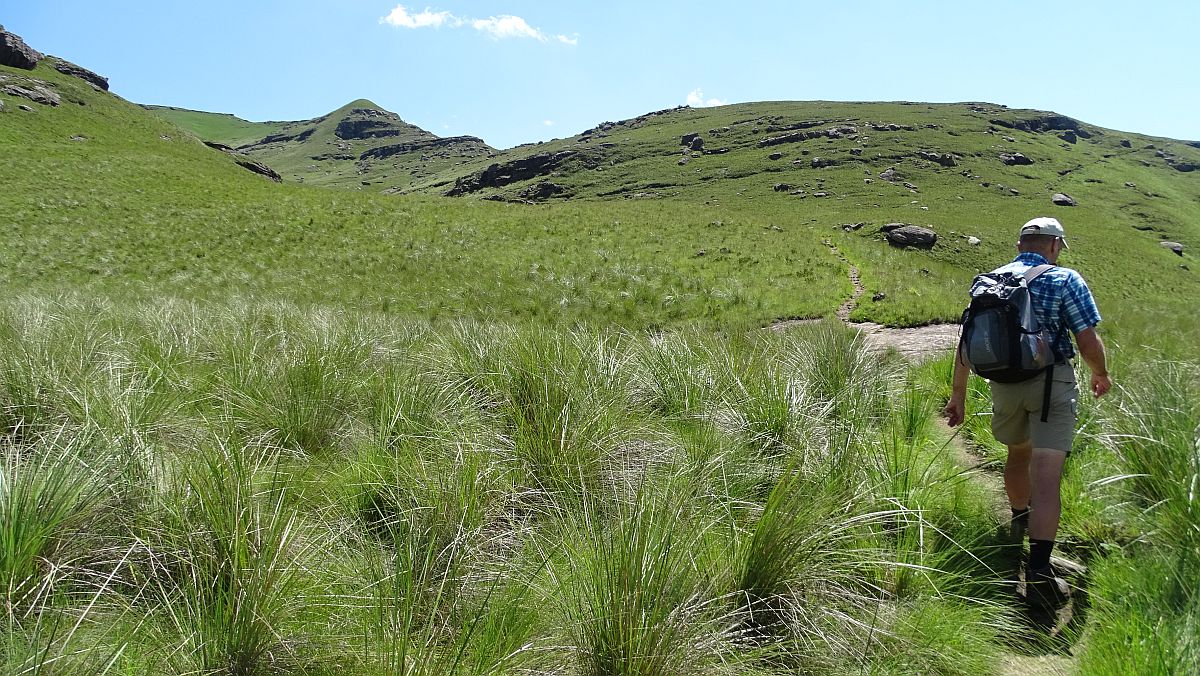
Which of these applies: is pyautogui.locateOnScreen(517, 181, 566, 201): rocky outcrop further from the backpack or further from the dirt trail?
the backpack

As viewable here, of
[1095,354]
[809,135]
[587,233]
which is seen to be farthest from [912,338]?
[809,135]

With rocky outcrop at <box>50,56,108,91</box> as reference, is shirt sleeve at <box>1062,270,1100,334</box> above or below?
below

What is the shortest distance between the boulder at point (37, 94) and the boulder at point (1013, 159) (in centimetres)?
9813

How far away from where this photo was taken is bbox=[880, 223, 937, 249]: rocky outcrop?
106 ft

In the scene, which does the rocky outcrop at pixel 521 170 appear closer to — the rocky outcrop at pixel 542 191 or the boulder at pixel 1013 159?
the rocky outcrop at pixel 542 191

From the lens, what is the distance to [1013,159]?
70562mm

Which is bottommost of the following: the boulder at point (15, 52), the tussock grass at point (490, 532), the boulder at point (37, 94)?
the tussock grass at point (490, 532)

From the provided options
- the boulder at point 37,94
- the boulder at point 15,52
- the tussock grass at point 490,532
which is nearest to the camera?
the tussock grass at point 490,532

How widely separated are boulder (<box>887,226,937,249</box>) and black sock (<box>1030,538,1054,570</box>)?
32.7 m

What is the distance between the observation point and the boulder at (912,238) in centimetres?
3222

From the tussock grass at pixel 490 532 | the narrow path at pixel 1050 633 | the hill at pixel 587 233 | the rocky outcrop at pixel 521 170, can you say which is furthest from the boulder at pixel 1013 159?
the narrow path at pixel 1050 633

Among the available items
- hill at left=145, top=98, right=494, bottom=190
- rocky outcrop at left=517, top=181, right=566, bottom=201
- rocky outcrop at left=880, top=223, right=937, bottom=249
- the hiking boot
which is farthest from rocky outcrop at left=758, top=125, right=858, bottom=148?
hill at left=145, top=98, right=494, bottom=190

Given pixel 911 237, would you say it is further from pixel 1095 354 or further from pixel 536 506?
pixel 536 506

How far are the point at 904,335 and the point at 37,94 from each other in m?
63.0
